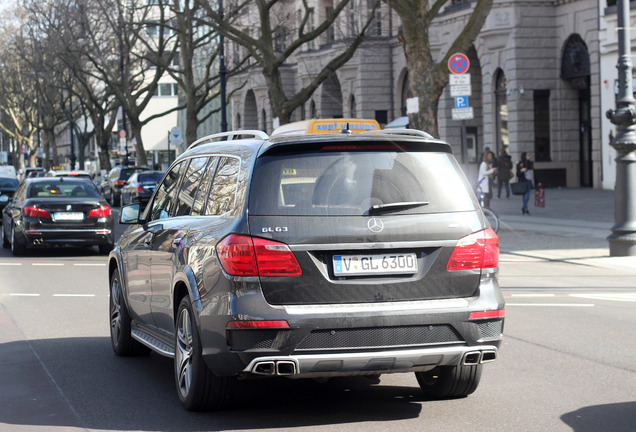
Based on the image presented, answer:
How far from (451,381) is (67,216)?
1364cm

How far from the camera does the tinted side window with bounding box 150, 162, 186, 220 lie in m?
7.73

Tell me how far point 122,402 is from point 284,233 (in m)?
1.83

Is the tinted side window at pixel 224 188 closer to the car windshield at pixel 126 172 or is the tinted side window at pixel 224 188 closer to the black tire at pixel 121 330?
the black tire at pixel 121 330

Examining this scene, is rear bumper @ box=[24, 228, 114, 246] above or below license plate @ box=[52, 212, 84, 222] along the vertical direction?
below

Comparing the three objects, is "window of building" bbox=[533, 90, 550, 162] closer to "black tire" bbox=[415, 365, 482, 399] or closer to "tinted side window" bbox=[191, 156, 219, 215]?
"black tire" bbox=[415, 365, 482, 399]

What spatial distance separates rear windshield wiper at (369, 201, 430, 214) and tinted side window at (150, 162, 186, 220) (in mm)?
2055

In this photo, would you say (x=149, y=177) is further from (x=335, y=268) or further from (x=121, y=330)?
(x=335, y=268)

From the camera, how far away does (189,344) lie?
649cm

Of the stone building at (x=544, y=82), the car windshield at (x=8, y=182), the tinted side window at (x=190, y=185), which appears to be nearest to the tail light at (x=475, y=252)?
the tinted side window at (x=190, y=185)

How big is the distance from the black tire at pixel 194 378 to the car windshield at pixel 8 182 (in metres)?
29.3

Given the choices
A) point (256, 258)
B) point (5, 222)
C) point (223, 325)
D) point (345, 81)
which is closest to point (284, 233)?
point (256, 258)

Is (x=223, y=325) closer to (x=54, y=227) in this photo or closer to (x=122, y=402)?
(x=122, y=402)

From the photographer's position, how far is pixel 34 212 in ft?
63.1

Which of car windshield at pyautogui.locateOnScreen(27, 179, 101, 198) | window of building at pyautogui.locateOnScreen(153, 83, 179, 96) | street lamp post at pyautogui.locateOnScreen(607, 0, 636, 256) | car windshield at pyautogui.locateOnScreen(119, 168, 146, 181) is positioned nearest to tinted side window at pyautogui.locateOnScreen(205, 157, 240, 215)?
street lamp post at pyautogui.locateOnScreen(607, 0, 636, 256)
